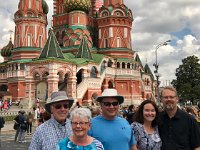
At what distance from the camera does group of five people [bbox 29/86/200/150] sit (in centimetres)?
330

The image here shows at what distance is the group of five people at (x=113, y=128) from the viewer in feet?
10.8

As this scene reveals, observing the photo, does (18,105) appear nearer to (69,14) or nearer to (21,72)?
(21,72)

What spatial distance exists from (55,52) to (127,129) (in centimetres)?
2989

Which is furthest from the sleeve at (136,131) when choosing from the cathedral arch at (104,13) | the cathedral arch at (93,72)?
the cathedral arch at (104,13)

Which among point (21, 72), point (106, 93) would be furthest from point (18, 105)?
point (106, 93)

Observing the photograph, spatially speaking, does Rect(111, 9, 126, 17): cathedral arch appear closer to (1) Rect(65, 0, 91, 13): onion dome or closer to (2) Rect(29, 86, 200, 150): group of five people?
(1) Rect(65, 0, 91, 13): onion dome

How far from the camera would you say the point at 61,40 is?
154 feet

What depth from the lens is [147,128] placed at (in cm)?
453

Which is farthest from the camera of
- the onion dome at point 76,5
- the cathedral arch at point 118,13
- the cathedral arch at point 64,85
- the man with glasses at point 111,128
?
the cathedral arch at point 118,13

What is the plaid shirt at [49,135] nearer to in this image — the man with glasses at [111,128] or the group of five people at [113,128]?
the group of five people at [113,128]

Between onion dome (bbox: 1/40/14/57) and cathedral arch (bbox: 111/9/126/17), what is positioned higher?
cathedral arch (bbox: 111/9/126/17)

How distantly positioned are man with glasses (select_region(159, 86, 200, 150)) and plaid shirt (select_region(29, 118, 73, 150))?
4.78 feet

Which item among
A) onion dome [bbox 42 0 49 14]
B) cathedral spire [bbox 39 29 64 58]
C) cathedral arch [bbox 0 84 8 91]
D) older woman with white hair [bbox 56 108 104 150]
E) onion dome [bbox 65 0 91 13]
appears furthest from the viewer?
onion dome [bbox 42 0 49 14]

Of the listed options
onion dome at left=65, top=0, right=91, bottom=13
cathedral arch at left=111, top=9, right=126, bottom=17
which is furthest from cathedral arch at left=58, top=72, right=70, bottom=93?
cathedral arch at left=111, top=9, right=126, bottom=17
